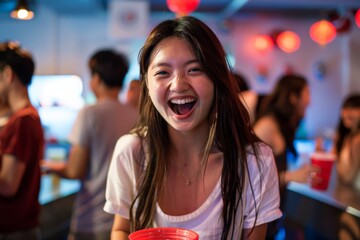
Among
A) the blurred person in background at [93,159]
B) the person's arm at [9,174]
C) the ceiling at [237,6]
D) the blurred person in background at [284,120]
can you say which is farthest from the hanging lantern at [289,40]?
the person's arm at [9,174]

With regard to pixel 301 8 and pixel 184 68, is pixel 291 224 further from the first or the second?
pixel 301 8

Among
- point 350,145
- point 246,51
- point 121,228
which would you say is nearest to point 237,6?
point 246,51

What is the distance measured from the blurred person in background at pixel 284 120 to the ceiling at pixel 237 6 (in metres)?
4.47

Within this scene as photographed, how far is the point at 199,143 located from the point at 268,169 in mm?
229

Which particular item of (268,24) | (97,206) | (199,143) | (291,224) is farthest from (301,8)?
(199,143)

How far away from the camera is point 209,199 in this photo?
1396 millimetres

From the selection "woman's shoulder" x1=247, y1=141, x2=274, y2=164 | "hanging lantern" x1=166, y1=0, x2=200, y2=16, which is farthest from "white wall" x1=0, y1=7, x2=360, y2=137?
"woman's shoulder" x1=247, y1=141, x2=274, y2=164

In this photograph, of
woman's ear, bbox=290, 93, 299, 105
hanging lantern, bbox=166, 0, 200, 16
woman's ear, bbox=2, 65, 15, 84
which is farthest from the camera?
hanging lantern, bbox=166, 0, 200, 16

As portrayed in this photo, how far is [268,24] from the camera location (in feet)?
30.1

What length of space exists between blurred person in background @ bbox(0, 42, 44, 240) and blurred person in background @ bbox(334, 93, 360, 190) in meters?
2.24

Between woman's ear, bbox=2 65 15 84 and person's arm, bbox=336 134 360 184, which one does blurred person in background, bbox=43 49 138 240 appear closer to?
woman's ear, bbox=2 65 15 84

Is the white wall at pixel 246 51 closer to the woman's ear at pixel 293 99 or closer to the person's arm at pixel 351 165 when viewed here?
the person's arm at pixel 351 165

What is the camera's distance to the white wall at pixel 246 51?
28.5 ft

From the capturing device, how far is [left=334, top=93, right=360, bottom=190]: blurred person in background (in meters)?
3.49
